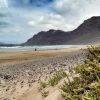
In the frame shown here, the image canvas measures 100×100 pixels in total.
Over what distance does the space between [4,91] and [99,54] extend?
4623 millimetres

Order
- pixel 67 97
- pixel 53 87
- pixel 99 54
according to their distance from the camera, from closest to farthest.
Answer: pixel 67 97, pixel 99 54, pixel 53 87

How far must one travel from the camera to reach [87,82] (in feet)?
18.4

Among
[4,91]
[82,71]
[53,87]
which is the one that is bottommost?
[4,91]

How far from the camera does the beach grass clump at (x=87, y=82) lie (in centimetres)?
503

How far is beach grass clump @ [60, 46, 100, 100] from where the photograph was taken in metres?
5.03

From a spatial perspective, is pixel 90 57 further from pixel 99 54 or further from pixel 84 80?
pixel 84 80

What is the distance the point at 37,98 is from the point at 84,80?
70.2 inches

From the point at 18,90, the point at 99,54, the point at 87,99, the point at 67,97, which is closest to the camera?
the point at 87,99

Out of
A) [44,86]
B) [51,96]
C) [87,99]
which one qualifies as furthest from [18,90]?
[87,99]

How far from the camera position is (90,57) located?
636cm

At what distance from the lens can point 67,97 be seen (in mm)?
5324

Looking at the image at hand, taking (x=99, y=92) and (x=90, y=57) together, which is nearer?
(x=99, y=92)

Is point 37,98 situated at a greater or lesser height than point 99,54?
lesser

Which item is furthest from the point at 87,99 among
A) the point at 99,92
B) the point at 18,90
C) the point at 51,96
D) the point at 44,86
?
the point at 18,90
